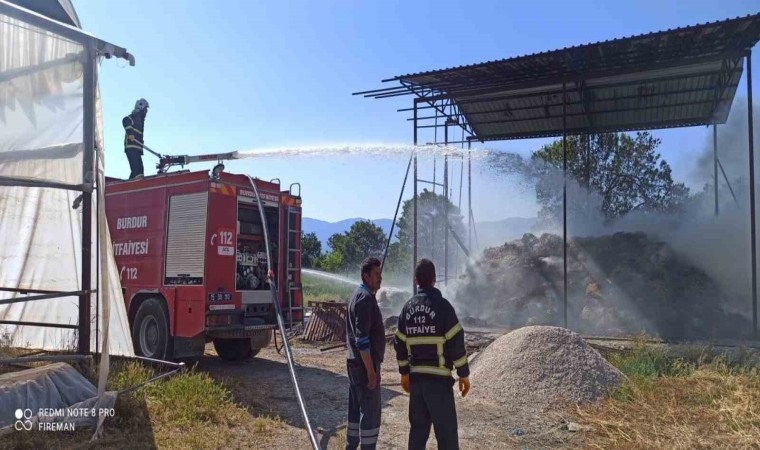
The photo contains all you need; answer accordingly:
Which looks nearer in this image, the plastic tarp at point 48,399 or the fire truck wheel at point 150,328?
the plastic tarp at point 48,399

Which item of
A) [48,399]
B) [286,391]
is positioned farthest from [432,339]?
[286,391]

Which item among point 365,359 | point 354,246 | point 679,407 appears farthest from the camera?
point 354,246

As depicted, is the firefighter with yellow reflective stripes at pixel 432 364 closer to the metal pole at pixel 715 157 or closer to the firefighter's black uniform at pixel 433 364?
the firefighter's black uniform at pixel 433 364

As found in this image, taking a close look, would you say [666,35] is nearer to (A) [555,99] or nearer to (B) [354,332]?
(A) [555,99]

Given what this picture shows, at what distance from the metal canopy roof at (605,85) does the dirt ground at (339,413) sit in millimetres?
7132

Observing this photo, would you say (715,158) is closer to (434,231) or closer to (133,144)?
(434,231)

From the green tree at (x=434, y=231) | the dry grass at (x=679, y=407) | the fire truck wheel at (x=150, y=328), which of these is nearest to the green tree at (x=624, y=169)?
the green tree at (x=434, y=231)

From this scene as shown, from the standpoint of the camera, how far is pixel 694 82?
45.8 ft

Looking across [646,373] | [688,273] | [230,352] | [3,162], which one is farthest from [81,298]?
[688,273]

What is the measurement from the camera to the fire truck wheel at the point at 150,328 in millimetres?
8281

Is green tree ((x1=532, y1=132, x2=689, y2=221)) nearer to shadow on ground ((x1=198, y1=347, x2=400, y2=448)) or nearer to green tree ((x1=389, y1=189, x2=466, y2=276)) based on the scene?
green tree ((x1=389, y1=189, x2=466, y2=276))

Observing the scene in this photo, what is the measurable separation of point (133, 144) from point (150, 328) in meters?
3.38

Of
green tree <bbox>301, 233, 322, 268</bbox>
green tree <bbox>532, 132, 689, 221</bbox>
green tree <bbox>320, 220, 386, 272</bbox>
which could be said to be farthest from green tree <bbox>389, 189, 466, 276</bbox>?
green tree <bbox>301, 233, 322, 268</bbox>

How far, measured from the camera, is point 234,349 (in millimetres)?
9633
